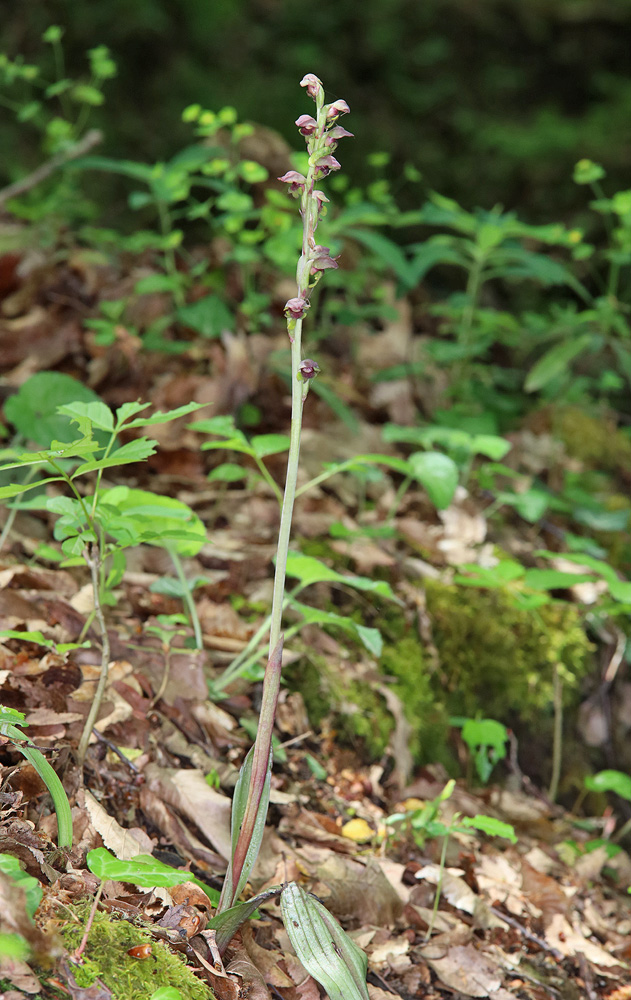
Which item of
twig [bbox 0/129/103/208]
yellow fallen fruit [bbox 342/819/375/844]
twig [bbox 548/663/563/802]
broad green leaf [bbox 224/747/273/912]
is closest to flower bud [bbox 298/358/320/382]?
broad green leaf [bbox 224/747/273/912]

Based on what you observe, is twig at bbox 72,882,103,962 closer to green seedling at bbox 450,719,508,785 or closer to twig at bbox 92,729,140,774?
twig at bbox 92,729,140,774

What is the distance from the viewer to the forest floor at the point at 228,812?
44.2 inches

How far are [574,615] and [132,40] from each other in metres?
3.72

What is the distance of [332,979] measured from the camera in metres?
1.09

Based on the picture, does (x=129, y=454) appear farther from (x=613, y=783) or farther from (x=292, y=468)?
(x=613, y=783)

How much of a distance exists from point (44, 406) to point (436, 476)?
1011mm

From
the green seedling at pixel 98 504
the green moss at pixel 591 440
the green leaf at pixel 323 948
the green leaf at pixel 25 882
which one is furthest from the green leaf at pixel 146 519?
the green moss at pixel 591 440

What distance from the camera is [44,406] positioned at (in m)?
1.92

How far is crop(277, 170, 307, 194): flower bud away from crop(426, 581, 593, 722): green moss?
1499mm

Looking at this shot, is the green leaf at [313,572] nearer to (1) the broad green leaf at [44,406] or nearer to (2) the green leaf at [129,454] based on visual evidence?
(2) the green leaf at [129,454]

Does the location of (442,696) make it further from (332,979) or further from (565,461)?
(565,461)

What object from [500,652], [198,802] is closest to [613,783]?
[500,652]

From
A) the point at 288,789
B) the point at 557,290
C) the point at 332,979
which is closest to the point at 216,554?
the point at 288,789

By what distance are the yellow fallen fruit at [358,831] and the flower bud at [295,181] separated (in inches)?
51.0
